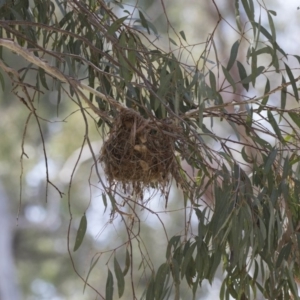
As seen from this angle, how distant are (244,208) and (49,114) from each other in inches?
199

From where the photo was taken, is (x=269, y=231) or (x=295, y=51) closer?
(x=269, y=231)

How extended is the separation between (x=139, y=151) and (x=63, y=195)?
4951 millimetres

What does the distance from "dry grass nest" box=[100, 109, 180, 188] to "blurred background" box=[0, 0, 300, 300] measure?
4.50 metres

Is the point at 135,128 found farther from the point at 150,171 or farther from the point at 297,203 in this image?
the point at 297,203

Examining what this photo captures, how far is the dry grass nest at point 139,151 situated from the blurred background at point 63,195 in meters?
4.50

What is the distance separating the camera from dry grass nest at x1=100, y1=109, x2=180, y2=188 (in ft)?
6.11

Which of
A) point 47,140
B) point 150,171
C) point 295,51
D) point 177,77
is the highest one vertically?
Result: point 295,51

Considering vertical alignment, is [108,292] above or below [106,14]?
below

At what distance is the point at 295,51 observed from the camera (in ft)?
22.4

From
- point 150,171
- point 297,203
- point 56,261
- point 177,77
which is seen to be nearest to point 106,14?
point 177,77

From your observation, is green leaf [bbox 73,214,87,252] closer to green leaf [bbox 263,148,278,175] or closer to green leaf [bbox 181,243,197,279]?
green leaf [bbox 181,243,197,279]

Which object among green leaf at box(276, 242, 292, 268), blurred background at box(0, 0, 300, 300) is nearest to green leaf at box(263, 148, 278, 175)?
green leaf at box(276, 242, 292, 268)

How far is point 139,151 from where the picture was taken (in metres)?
1.89

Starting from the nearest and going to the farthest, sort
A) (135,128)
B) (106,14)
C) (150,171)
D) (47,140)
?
(135,128) < (150,171) < (106,14) < (47,140)
